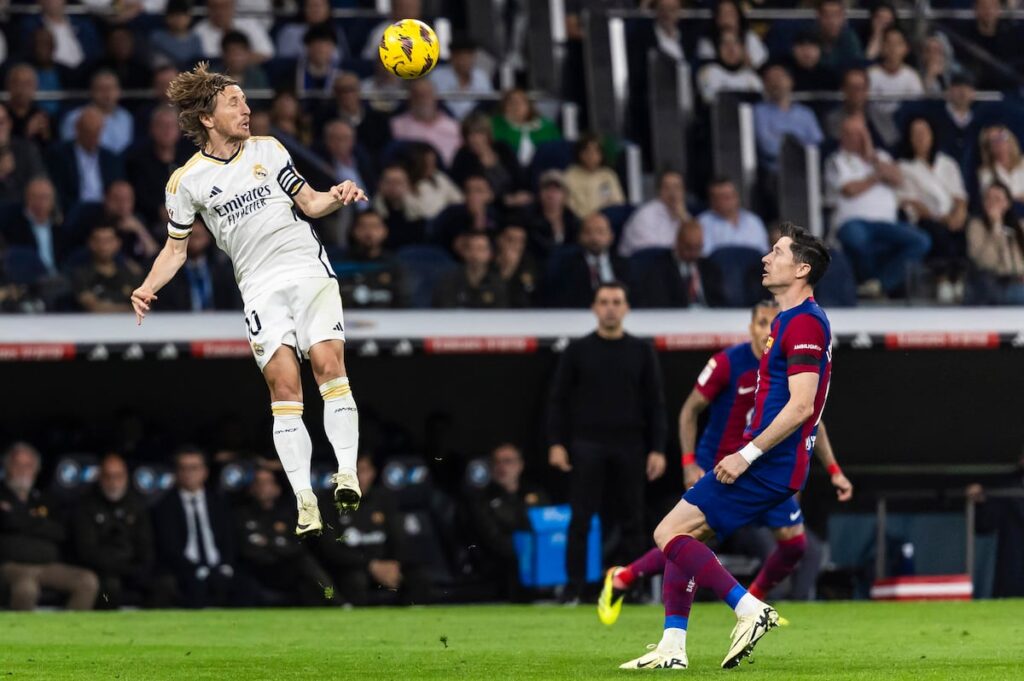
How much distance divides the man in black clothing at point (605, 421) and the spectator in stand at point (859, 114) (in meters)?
4.73

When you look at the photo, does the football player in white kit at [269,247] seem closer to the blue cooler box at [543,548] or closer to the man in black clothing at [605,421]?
the man in black clothing at [605,421]

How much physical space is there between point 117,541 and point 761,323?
5.39 metres

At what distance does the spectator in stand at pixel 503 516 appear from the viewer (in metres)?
14.5

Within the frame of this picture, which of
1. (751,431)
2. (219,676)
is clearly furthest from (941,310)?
(219,676)

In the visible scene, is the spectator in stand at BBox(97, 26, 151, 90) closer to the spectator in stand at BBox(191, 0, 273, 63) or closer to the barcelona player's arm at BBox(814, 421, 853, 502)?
the spectator in stand at BBox(191, 0, 273, 63)

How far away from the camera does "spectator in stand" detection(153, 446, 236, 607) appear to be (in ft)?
45.8

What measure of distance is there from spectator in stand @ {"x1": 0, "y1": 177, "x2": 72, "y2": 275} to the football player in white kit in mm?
5589

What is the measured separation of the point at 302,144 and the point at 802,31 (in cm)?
599

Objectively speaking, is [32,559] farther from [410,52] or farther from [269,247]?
[410,52]

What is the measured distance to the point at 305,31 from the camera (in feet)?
57.0

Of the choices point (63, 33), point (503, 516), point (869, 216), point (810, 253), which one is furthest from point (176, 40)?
point (810, 253)

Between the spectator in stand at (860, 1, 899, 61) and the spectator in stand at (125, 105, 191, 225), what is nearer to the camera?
the spectator in stand at (125, 105, 191, 225)

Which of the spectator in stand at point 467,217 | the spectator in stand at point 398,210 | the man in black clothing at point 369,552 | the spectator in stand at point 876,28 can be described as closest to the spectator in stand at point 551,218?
the spectator in stand at point 467,217

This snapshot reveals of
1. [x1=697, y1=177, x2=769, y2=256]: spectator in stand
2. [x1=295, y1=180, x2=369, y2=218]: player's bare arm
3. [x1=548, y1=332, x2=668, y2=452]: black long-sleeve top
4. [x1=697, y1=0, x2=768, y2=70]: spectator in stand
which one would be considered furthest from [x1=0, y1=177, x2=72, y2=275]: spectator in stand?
[x1=697, y1=0, x2=768, y2=70]: spectator in stand
